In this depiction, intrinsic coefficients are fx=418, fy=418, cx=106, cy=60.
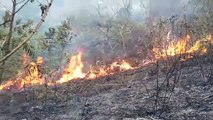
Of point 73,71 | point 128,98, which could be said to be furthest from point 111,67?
point 128,98

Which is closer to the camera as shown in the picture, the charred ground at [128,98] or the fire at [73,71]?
the charred ground at [128,98]

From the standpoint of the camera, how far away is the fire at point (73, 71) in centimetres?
3033

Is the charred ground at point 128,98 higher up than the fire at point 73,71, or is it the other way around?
the fire at point 73,71

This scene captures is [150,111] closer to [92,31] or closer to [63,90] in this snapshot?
[63,90]

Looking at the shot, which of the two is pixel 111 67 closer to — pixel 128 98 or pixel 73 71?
pixel 73 71

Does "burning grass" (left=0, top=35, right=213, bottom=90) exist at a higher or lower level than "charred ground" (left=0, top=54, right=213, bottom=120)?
higher

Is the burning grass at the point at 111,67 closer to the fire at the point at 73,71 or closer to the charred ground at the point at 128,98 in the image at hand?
the fire at the point at 73,71

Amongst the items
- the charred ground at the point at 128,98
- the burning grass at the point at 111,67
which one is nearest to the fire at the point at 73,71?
the burning grass at the point at 111,67

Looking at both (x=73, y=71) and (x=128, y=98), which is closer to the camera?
(x=128, y=98)

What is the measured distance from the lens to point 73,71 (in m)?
34.2

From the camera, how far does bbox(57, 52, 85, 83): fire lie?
30.3 meters

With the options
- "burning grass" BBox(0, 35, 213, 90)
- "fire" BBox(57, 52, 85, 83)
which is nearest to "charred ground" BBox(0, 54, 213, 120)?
"burning grass" BBox(0, 35, 213, 90)

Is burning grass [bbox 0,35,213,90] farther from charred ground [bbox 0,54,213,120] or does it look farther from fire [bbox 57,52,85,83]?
charred ground [bbox 0,54,213,120]

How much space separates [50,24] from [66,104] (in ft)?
190
